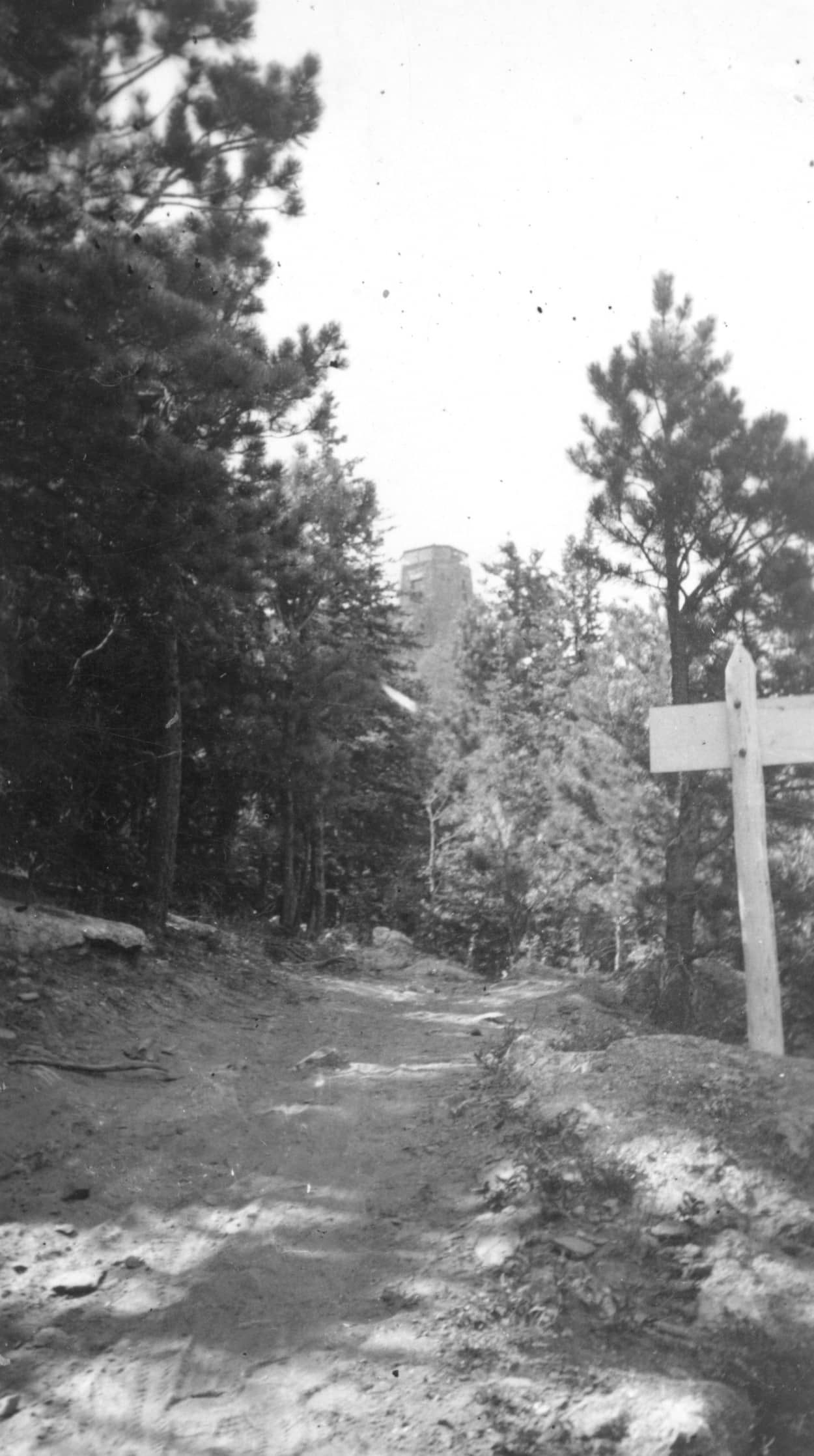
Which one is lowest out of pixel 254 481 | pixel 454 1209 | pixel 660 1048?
pixel 454 1209

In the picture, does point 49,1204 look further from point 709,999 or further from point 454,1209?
point 709,999

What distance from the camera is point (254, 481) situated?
11469mm

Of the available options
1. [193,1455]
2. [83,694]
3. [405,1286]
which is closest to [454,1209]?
[405,1286]

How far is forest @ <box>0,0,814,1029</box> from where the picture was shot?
6.96m

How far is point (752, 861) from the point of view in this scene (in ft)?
16.6

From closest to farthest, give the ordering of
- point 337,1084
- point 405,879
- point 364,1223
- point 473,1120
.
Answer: point 364,1223 → point 473,1120 → point 337,1084 → point 405,879

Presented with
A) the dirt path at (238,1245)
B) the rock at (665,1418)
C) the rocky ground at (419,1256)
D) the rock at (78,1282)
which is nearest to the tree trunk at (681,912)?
the dirt path at (238,1245)

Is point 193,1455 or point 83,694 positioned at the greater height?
point 83,694

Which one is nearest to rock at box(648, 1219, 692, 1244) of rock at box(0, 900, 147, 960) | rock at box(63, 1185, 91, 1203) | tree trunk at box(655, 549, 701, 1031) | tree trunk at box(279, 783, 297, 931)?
rock at box(63, 1185, 91, 1203)

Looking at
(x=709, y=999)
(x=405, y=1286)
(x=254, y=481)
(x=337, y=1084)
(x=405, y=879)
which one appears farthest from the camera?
(x=405, y=879)

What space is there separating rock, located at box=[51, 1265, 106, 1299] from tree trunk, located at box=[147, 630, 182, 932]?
27.3ft

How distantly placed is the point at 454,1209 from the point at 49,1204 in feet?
5.71

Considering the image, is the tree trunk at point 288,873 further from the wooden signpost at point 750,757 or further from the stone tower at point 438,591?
the stone tower at point 438,591

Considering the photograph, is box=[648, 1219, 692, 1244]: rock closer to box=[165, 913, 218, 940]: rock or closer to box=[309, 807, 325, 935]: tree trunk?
box=[165, 913, 218, 940]: rock
